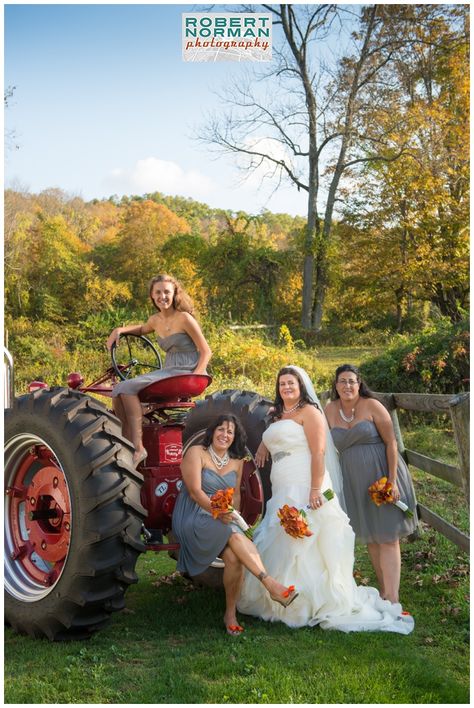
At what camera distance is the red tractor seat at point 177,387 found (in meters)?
4.38

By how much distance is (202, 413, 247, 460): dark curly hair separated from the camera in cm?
436

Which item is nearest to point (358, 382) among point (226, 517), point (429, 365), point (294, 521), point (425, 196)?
point (294, 521)

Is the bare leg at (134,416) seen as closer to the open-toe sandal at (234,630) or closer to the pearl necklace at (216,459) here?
the pearl necklace at (216,459)

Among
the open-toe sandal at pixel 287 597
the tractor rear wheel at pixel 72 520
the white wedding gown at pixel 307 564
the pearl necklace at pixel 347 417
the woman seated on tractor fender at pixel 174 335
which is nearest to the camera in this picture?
the tractor rear wheel at pixel 72 520

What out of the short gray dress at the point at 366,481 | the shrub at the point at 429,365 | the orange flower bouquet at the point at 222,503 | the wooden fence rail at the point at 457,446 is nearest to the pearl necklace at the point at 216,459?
the orange flower bouquet at the point at 222,503

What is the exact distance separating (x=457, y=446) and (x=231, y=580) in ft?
4.57

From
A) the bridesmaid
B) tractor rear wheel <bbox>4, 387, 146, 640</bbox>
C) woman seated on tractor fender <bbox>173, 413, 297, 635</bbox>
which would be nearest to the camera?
tractor rear wheel <bbox>4, 387, 146, 640</bbox>

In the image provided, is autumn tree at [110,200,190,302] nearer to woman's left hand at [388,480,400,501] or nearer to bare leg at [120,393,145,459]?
bare leg at [120,393,145,459]

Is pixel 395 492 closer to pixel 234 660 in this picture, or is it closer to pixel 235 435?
pixel 235 435

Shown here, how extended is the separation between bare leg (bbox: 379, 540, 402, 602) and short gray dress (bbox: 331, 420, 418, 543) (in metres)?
0.05

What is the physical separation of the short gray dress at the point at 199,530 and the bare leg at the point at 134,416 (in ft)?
1.24

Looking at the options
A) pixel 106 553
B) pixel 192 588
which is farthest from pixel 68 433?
pixel 192 588

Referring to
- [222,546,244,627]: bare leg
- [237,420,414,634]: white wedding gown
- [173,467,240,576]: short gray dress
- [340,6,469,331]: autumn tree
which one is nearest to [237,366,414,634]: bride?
[237,420,414,634]: white wedding gown

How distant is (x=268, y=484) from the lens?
5.03m
